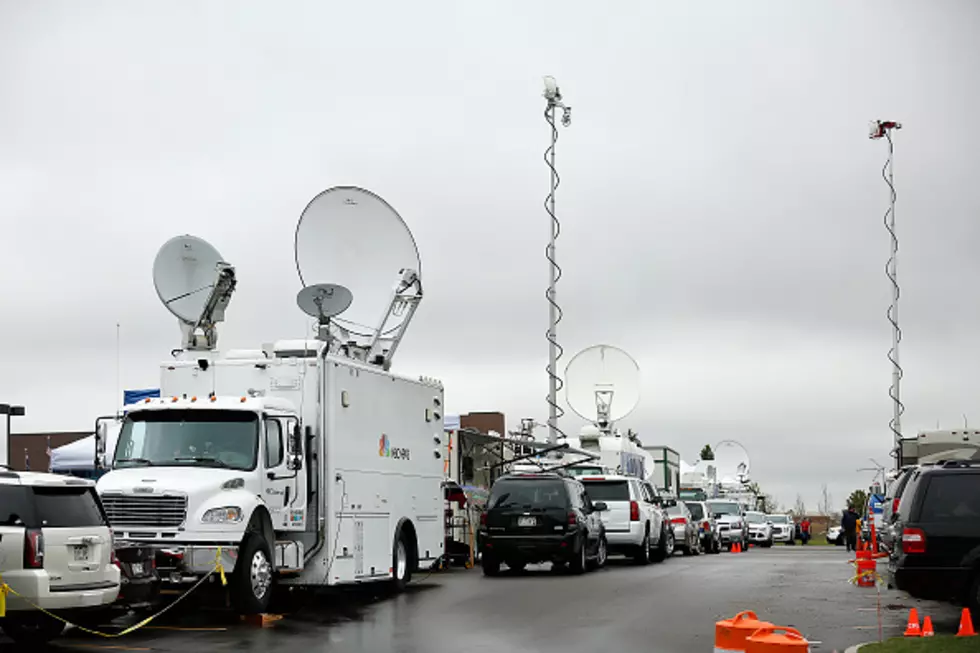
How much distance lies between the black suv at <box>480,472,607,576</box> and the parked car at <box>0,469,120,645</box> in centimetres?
1234

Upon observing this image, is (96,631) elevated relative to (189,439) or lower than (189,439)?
lower

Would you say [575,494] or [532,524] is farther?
[575,494]

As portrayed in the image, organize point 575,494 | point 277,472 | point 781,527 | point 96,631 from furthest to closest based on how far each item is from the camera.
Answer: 1. point 781,527
2. point 575,494
3. point 277,472
4. point 96,631

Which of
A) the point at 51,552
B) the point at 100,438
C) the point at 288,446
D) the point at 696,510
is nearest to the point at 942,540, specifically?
the point at 288,446

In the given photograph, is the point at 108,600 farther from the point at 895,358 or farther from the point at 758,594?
the point at 895,358

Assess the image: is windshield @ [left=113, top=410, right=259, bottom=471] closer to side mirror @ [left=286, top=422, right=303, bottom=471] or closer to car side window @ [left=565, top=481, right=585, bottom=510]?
side mirror @ [left=286, top=422, right=303, bottom=471]

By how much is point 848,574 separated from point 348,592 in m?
10.9

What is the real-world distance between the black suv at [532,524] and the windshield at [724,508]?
82.7ft

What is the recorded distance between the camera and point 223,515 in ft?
50.6

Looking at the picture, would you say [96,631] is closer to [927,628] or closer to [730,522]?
[927,628]

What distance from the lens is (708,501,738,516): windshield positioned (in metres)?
49.5

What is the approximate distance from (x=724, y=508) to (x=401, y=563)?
102 ft

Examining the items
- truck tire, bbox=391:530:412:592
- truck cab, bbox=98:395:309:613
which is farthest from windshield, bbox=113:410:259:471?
truck tire, bbox=391:530:412:592

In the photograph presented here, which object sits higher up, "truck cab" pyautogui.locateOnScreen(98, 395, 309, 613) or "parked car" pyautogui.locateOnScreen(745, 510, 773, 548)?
"truck cab" pyautogui.locateOnScreen(98, 395, 309, 613)
